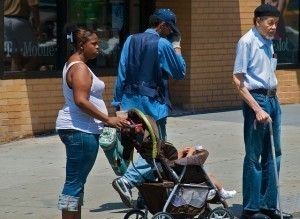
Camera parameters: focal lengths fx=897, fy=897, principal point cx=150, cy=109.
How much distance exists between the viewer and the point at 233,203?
27.6 feet

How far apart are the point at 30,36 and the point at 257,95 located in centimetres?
505

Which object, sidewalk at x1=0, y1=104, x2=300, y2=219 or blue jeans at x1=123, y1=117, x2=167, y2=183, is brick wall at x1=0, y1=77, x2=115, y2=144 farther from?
blue jeans at x1=123, y1=117, x2=167, y2=183

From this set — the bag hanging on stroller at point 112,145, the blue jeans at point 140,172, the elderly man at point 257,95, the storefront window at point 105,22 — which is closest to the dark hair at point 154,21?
the elderly man at point 257,95

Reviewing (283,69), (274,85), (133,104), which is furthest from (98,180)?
(283,69)

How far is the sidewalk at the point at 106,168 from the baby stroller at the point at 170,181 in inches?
35.0

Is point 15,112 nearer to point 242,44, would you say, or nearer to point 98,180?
point 98,180

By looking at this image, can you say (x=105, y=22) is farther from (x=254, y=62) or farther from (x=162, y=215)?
(x=162, y=215)

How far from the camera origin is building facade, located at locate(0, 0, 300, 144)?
464 inches

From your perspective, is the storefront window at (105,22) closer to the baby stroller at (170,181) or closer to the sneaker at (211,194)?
the baby stroller at (170,181)

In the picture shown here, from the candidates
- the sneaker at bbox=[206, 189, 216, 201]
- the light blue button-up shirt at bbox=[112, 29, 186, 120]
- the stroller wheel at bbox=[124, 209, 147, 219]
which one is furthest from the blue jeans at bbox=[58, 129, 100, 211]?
the light blue button-up shirt at bbox=[112, 29, 186, 120]

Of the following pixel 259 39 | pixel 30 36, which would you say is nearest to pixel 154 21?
pixel 259 39

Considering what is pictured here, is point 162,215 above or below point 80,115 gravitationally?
below

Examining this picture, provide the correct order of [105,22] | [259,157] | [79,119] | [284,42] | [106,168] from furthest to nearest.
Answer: [284,42]
[105,22]
[106,168]
[259,157]
[79,119]

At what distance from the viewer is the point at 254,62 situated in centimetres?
761
